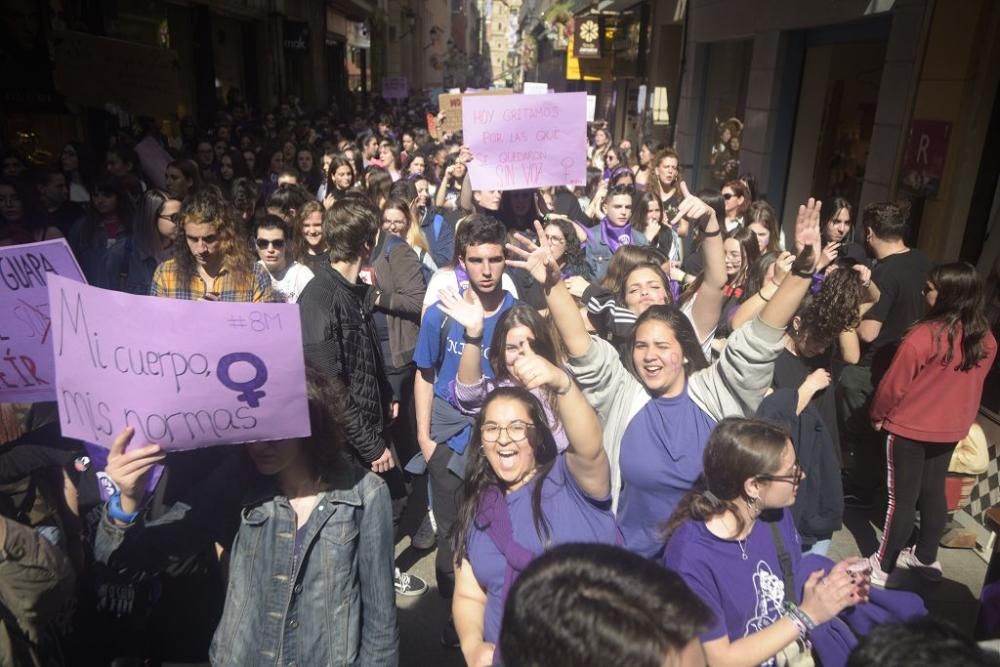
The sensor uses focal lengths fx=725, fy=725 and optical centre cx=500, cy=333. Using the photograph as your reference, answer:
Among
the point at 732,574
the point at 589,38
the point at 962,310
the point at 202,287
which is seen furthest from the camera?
the point at 589,38

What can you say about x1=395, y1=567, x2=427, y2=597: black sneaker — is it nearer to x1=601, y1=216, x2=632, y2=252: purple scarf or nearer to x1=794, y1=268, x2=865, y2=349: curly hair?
x1=794, y1=268, x2=865, y2=349: curly hair

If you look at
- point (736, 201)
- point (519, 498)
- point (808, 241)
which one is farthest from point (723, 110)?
point (519, 498)

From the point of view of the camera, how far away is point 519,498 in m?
2.24

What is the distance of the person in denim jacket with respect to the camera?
6.95 ft

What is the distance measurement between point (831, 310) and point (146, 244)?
421 cm

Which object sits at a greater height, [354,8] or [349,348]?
[354,8]

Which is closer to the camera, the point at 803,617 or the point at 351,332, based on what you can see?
the point at 803,617

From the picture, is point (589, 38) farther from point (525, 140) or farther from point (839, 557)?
point (839, 557)

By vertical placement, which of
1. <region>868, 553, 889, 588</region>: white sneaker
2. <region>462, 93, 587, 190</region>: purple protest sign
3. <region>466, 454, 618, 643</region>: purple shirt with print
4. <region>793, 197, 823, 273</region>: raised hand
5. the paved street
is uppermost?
<region>462, 93, 587, 190</region>: purple protest sign

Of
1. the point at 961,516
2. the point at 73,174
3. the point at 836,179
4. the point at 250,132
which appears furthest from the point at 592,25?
the point at 961,516

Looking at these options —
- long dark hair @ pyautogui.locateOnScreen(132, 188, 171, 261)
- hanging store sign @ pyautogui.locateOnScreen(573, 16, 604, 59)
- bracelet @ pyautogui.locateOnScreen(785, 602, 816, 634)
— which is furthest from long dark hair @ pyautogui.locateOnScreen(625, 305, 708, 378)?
hanging store sign @ pyautogui.locateOnScreen(573, 16, 604, 59)

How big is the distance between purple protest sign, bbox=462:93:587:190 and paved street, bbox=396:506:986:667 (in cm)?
242

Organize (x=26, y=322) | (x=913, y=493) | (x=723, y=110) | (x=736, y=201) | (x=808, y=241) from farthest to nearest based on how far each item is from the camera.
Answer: (x=723, y=110)
(x=736, y=201)
(x=913, y=493)
(x=808, y=241)
(x=26, y=322)

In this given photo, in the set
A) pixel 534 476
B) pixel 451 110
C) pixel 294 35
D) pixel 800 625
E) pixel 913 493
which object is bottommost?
pixel 913 493
